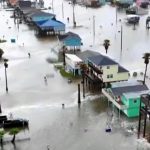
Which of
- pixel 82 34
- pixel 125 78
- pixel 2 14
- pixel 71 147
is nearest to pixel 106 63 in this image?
pixel 125 78

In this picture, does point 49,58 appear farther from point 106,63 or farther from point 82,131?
point 82,131

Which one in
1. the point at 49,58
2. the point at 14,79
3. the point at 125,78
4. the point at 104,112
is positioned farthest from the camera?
the point at 49,58

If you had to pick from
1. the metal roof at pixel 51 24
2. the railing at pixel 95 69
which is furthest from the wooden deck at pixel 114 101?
the metal roof at pixel 51 24

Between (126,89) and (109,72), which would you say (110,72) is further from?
(126,89)

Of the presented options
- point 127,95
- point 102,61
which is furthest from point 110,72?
point 127,95

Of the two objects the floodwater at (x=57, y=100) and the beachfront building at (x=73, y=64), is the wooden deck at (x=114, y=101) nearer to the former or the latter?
the floodwater at (x=57, y=100)

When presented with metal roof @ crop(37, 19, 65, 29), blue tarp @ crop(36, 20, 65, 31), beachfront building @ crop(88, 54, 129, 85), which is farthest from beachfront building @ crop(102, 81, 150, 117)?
metal roof @ crop(37, 19, 65, 29)
